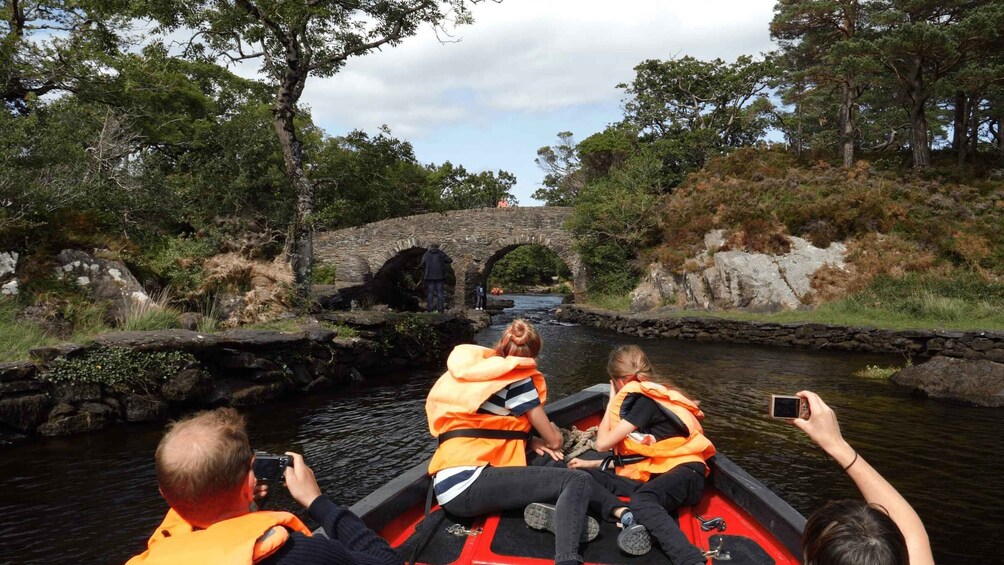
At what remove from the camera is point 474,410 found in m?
3.11

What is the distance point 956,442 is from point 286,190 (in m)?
13.5

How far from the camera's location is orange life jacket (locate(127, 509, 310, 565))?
1551 mm

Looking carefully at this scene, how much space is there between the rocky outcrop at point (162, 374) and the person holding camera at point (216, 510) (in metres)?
7.37

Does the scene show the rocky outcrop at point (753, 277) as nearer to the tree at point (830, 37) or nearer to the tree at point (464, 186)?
the tree at point (830, 37)

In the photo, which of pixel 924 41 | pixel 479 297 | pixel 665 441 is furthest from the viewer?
pixel 479 297

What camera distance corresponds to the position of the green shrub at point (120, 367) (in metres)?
7.69

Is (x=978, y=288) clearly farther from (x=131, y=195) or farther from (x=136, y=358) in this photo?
(x=131, y=195)

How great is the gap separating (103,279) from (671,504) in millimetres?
9998

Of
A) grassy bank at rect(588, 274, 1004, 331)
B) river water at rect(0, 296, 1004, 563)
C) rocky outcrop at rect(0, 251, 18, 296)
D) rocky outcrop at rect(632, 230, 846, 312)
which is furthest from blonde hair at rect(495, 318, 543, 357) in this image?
rocky outcrop at rect(632, 230, 846, 312)

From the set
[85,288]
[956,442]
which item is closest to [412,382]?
[85,288]

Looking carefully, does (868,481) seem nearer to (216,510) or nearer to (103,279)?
(216,510)

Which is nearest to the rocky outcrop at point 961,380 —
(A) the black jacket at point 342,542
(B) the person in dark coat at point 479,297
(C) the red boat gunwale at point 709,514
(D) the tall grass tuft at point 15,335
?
(C) the red boat gunwale at point 709,514

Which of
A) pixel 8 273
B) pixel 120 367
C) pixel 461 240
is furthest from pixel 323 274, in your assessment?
pixel 120 367

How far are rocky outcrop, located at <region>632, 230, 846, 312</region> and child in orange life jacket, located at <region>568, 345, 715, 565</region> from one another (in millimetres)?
16997
